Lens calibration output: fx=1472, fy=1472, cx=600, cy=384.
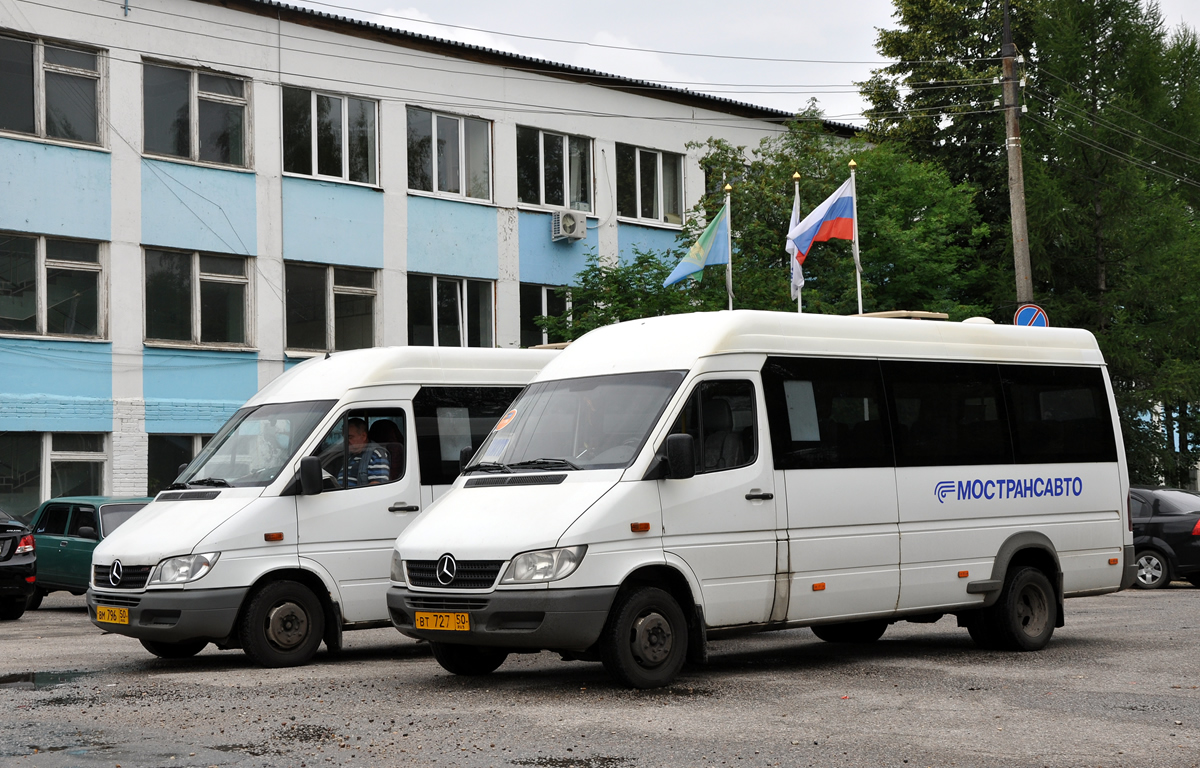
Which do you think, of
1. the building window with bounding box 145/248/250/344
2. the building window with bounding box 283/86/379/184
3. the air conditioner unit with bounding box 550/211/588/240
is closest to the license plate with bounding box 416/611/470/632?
the building window with bounding box 145/248/250/344

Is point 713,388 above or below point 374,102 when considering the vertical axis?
below

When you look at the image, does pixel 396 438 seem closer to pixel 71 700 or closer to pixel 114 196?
pixel 71 700

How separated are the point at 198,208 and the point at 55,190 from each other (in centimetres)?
257

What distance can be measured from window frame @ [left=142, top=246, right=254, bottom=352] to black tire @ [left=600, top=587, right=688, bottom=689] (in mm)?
17502

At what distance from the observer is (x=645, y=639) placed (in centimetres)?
A: 982

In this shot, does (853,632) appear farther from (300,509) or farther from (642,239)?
(642,239)

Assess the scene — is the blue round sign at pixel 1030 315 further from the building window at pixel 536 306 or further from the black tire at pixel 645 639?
the building window at pixel 536 306

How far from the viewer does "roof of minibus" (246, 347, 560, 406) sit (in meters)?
12.5

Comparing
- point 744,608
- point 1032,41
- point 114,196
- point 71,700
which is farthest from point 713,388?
point 1032,41

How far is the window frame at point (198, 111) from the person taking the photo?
1013 inches

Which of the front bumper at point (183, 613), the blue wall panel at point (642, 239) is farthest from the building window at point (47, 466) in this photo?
the front bumper at point (183, 613)

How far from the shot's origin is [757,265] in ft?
93.0

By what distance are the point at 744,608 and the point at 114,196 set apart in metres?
18.0

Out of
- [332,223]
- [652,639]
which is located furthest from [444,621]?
[332,223]
